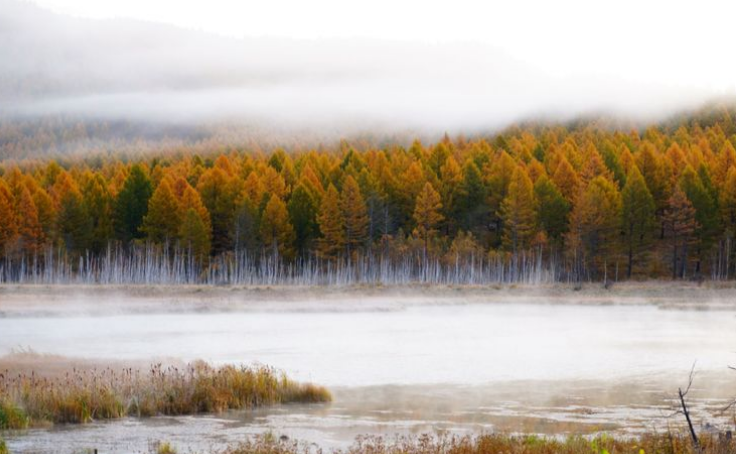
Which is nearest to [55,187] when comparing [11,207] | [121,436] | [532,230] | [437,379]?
[11,207]

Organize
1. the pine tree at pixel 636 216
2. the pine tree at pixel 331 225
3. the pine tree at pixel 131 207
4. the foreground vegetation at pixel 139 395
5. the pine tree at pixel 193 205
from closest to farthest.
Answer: the foreground vegetation at pixel 139 395
the pine tree at pixel 636 216
the pine tree at pixel 331 225
the pine tree at pixel 193 205
the pine tree at pixel 131 207

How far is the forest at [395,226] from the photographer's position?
92.0 metres

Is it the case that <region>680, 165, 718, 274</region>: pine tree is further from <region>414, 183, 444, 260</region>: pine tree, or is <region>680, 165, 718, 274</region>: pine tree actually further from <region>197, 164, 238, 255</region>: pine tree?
<region>197, 164, 238, 255</region>: pine tree

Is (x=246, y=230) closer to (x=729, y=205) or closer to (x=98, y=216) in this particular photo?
(x=98, y=216)

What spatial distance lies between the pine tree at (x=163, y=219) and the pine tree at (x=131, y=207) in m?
2.42

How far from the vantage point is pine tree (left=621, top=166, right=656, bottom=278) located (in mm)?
93625

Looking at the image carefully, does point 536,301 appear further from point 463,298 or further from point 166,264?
point 166,264

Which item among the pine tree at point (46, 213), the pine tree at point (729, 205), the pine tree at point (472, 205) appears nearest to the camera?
the pine tree at point (729, 205)

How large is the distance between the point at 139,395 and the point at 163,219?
243 feet

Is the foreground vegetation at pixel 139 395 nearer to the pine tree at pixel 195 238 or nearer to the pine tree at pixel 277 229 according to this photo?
the pine tree at pixel 195 238

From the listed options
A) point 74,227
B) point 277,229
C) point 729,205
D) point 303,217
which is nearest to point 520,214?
point 729,205

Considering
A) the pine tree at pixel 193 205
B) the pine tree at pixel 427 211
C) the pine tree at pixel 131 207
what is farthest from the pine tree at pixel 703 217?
the pine tree at pixel 131 207

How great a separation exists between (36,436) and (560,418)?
11.5m

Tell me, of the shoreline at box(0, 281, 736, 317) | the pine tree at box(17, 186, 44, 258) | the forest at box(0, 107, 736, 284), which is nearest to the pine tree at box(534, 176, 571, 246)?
the forest at box(0, 107, 736, 284)
